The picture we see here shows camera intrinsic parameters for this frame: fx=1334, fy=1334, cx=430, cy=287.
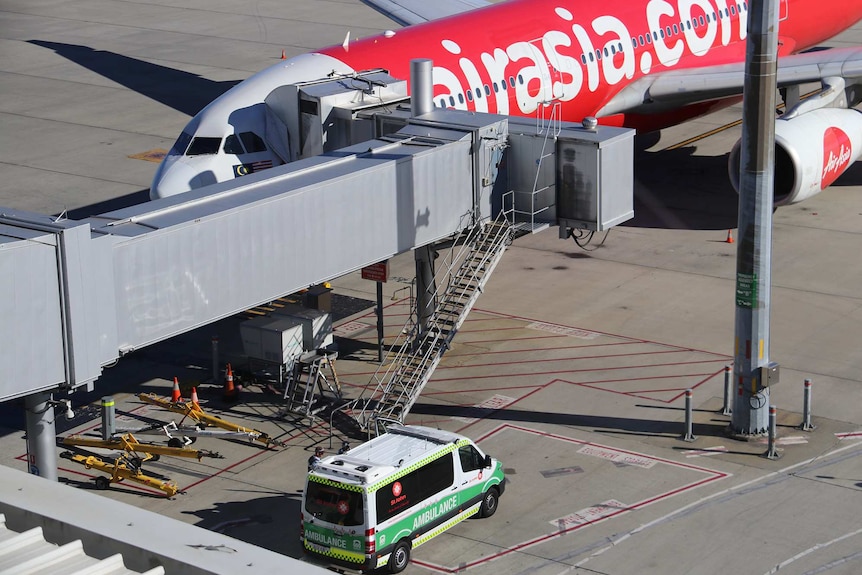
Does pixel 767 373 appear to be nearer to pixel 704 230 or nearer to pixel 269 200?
pixel 269 200

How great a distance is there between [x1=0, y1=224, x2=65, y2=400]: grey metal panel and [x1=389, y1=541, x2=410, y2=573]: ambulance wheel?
646 centimetres

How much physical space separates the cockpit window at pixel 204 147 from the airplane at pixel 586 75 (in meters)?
0.02

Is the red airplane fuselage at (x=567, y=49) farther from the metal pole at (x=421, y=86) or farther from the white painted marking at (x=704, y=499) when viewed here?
the white painted marking at (x=704, y=499)

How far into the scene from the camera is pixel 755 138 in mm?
27328

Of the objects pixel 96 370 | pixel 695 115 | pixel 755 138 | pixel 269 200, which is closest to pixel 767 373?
pixel 755 138

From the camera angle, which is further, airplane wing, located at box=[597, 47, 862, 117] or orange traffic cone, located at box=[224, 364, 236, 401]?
airplane wing, located at box=[597, 47, 862, 117]

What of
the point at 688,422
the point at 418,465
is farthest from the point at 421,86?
the point at 418,465

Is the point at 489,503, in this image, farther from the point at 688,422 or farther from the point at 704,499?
the point at 688,422

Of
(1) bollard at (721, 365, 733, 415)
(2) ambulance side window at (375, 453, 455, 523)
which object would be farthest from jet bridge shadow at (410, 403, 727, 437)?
(2) ambulance side window at (375, 453, 455, 523)

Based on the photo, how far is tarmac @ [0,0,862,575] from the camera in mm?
24422

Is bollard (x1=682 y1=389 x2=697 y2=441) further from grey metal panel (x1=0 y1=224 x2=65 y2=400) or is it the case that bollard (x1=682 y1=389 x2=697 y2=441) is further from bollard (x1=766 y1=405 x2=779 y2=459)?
grey metal panel (x1=0 y1=224 x2=65 y2=400)

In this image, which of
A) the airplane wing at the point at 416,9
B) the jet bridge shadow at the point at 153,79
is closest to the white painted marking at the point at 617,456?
the airplane wing at the point at 416,9

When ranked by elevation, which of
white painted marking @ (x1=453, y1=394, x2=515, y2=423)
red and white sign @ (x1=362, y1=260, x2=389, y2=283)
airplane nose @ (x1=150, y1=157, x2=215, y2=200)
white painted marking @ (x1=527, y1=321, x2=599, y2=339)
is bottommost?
white painted marking @ (x1=453, y1=394, x2=515, y2=423)

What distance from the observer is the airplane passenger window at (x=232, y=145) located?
108ft
